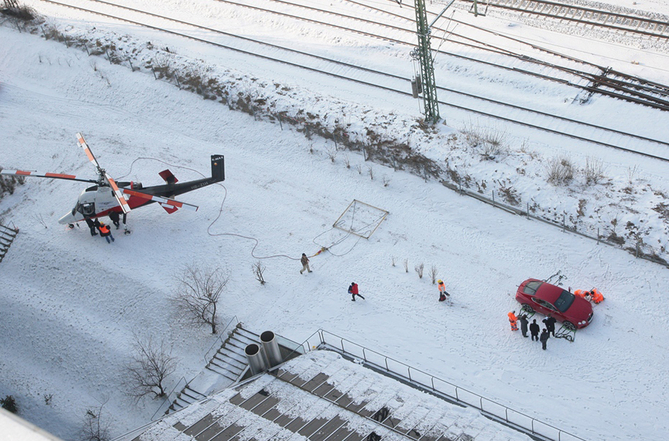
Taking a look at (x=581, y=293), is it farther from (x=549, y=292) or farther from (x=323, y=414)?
(x=323, y=414)

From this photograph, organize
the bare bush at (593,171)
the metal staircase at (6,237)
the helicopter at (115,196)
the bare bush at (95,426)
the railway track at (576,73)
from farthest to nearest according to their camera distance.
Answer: the railway track at (576,73), the metal staircase at (6,237), the helicopter at (115,196), the bare bush at (593,171), the bare bush at (95,426)

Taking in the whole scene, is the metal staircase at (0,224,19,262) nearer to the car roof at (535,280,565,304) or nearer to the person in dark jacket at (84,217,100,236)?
the person in dark jacket at (84,217,100,236)

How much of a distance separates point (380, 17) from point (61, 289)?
27.9m

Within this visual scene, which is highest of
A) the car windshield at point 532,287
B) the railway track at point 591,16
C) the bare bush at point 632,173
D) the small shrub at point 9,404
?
the railway track at point 591,16

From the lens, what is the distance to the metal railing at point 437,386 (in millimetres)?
21641

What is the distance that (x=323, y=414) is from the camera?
20.9 meters

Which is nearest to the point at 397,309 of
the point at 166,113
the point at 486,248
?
the point at 486,248

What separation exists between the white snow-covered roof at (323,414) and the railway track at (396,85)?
710 inches

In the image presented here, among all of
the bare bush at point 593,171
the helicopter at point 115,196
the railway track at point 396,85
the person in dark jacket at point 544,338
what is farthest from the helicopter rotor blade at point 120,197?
the bare bush at point 593,171

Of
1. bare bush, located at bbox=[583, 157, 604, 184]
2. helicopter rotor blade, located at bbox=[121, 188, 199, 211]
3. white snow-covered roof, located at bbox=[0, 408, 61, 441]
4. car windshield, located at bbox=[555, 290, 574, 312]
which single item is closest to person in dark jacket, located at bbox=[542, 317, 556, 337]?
car windshield, located at bbox=[555, 290, 574, 312]

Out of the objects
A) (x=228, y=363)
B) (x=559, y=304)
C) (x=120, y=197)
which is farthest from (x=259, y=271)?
(x=559, y=304)

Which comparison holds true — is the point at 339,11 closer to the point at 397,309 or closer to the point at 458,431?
the point at 397,309

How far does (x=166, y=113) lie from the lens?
38094 millimetres

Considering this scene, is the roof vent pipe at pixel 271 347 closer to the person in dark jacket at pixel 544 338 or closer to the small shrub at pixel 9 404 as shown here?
the person in dark jacket at pixel 544 338
